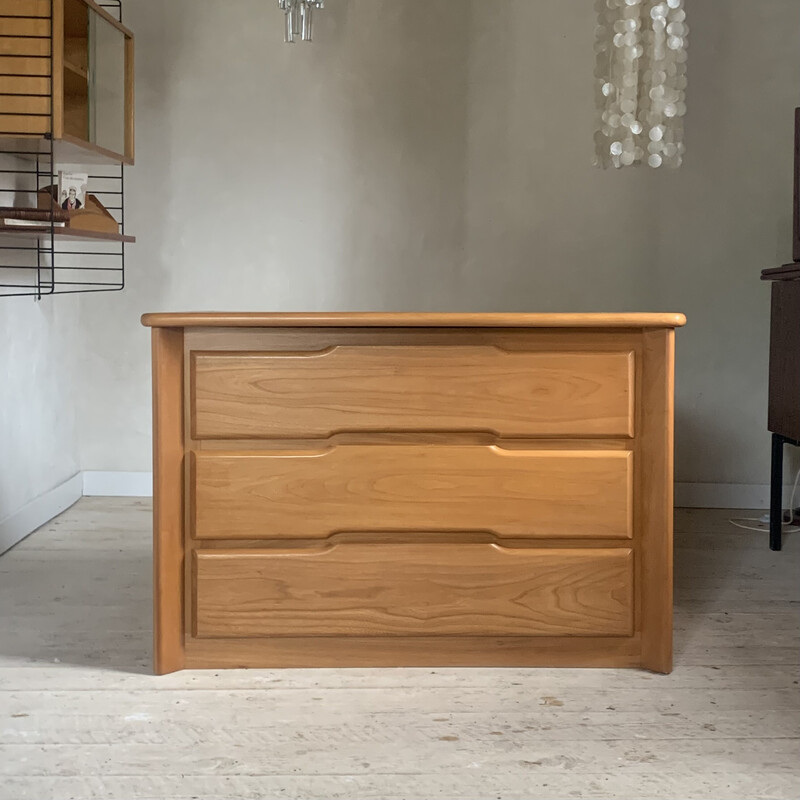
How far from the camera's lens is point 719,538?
346 centimetres

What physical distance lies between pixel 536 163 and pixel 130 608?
2.26 m

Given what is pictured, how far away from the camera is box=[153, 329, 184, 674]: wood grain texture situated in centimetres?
212

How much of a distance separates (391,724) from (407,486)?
0.50 metres

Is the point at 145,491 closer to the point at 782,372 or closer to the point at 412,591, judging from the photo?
the point at 412,591

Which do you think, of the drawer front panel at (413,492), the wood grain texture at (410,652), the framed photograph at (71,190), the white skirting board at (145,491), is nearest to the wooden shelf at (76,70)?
the framed photograph at (71,190)

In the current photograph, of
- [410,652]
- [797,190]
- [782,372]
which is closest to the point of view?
[410,652]

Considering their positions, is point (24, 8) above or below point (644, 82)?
above

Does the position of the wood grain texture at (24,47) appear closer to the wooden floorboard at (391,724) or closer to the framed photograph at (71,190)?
the framed photograph at (71,190)

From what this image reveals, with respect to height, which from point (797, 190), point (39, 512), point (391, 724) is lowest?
point (391, 724)

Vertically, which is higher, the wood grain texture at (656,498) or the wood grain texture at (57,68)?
the wood grain texture at (57,68)

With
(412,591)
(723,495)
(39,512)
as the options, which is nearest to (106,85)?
(39,512)

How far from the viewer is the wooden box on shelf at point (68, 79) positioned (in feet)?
8.63

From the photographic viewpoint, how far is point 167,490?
2.15 m

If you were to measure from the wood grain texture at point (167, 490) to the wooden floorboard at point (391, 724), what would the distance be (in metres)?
0.13
